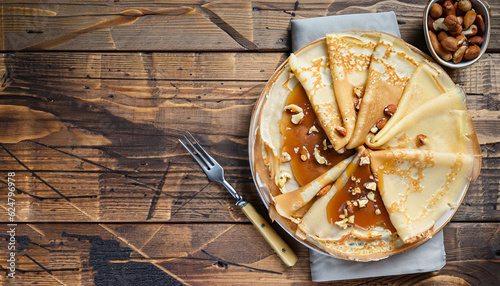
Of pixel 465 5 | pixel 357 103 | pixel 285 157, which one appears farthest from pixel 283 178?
pixel 465 5

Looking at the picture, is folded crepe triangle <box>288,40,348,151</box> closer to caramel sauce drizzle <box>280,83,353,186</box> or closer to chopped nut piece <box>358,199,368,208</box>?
caramel sauce drizzle <box>280,83,353,186</box>

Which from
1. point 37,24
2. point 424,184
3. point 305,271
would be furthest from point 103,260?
point 424,184

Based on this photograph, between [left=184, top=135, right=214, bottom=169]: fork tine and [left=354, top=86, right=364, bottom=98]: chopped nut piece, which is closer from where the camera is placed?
[left=354, top=86, right=364, bottom=98]: chopped nut piece

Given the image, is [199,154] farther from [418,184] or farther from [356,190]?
[418,184]

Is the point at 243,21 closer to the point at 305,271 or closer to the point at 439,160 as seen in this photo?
the point at 439,160

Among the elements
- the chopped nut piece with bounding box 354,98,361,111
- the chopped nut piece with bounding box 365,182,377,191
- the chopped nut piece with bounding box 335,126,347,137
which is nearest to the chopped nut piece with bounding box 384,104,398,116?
the chopped nut piece with bounding box 354,98,361,111

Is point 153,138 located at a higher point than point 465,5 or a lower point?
lower
